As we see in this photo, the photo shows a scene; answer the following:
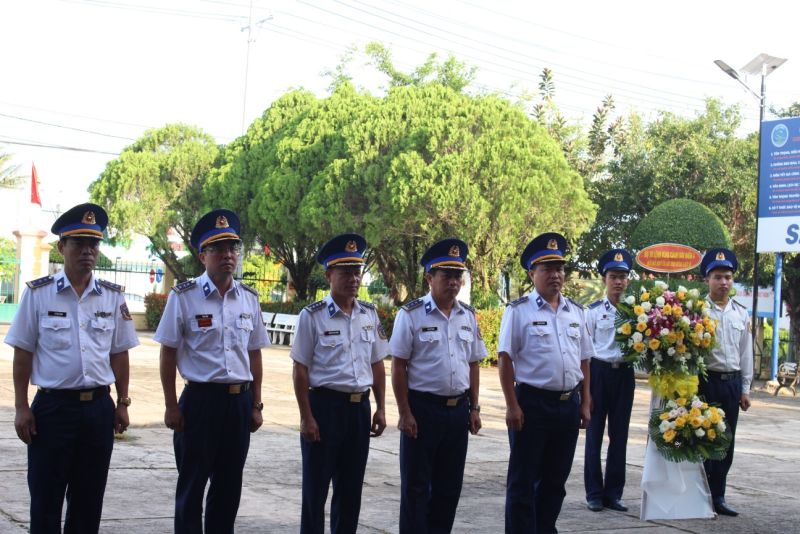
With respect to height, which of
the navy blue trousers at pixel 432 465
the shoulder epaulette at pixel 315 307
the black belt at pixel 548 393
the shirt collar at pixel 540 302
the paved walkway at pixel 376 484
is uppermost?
the shirt collar at pixel 540 302

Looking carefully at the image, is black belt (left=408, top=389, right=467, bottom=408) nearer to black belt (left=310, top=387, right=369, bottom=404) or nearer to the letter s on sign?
black belt (left=310, top=387, right=369, bottom=404)

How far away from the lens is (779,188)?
70.7ft

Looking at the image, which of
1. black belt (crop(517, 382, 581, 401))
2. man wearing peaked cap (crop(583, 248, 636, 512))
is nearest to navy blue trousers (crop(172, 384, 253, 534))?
black belt (crop(517, 382, 581, 401))

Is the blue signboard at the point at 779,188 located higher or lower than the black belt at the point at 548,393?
higher

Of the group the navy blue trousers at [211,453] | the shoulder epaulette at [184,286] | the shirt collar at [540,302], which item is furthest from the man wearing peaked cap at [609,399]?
the shoulder epaulette at [184,286]

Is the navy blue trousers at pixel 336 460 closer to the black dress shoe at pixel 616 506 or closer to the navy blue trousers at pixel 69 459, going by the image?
the navy blue trousers at pixel 69 459

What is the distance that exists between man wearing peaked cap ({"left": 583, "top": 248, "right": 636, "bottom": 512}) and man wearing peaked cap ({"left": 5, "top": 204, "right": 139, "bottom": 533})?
157 inches

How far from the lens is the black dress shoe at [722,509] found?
7965mm

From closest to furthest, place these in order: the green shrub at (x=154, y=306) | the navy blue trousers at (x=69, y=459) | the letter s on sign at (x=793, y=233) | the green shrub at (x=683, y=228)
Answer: the navy blue trousers at (x=69, y=459) → the letter s on sign at (x=793, y=233) → the green shrub at (x=683, y=228) → the green shrub at (x=154, y=306)

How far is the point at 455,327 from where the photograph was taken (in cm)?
628

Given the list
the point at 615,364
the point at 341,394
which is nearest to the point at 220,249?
the point at 341,394

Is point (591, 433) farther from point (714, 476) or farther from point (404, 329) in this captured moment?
point (404, 329)

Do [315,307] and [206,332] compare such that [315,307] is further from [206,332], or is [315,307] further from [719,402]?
[719,402]

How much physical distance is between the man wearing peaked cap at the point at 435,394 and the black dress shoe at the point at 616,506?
7.78ft
